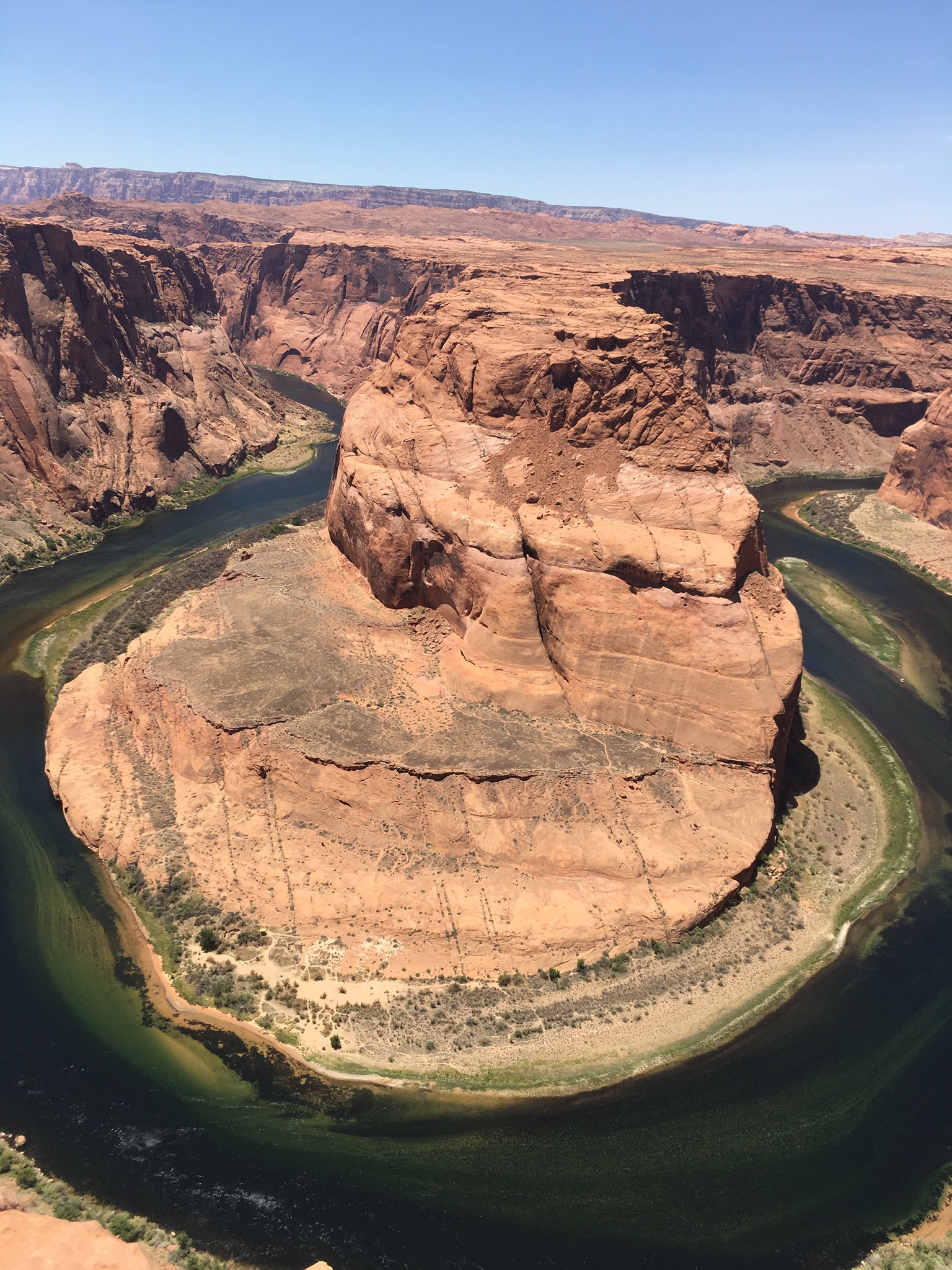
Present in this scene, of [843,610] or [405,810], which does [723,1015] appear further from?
[843,610]

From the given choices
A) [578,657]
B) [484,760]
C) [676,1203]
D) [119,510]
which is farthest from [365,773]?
[119,510]

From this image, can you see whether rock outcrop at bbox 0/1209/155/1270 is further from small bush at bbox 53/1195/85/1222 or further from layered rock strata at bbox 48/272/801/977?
layered rock strata at bbox 48/272/801/977

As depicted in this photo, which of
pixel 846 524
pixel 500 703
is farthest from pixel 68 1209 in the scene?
pixel 846 524

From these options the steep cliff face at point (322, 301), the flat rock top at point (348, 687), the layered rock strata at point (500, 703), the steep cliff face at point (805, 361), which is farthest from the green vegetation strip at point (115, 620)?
the steep cliff face at point (322, 301)

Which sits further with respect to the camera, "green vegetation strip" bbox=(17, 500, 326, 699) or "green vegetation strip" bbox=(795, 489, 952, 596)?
"green vegetation strip" bbox=(795, 489, 952, 596)

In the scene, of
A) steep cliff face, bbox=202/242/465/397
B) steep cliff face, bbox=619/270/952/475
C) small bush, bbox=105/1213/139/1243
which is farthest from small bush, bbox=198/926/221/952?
steep cliff face, bbox=202/242/465/397

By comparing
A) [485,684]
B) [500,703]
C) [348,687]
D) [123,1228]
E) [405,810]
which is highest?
[485,684]
